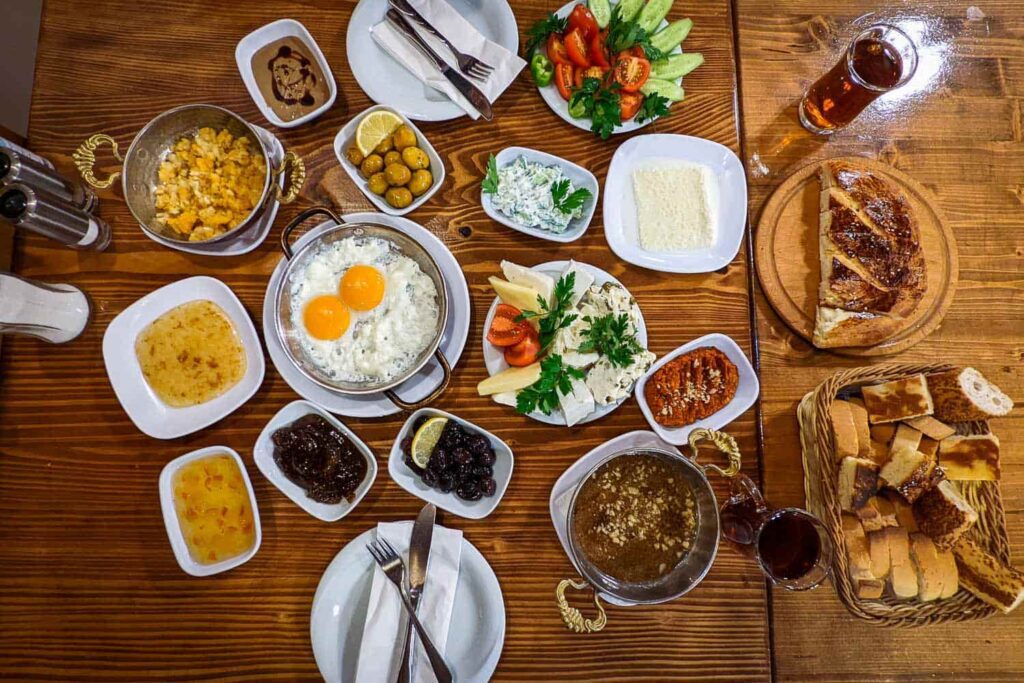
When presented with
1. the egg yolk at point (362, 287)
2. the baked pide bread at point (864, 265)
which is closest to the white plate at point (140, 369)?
the egg yolk at point (362, 287)

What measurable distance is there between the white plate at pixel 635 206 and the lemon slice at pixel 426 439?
1.09 meters

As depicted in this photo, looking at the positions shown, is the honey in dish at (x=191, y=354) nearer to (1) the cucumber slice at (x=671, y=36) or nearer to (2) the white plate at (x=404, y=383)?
(2) the white plate at (x=404, y=383)

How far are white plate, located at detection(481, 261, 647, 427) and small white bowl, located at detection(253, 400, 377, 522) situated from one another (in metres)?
0.65

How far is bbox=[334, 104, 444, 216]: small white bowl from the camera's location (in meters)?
2.53

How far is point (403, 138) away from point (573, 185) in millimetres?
779

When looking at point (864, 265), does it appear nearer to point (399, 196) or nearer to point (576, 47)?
point (576, 47)

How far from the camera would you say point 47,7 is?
2734mm

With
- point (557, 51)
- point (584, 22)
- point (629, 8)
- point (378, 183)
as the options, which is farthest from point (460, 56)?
point (629, 8)

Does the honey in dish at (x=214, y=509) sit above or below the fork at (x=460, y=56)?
below

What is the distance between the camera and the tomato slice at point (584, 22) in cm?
256

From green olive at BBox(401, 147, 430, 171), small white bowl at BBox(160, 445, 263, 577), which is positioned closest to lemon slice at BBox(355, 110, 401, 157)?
green olive at BBox(401, 147, 430, 171)

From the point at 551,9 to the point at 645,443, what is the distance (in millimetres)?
2077

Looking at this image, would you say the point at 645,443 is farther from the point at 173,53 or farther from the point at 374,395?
the point at 173,53

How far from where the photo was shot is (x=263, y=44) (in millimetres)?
2662
